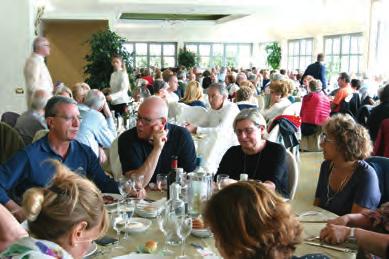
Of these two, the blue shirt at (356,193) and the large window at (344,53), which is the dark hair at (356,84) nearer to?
the large window at (344,53)

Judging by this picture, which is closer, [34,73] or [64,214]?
[64,214]

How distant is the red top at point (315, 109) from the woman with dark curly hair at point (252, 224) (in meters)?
6.34

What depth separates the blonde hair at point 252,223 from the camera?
128cm

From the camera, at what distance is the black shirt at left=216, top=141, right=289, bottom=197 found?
9.11 ft

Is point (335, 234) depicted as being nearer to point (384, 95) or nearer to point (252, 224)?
point (252, 224)

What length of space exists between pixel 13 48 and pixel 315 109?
4802 mm

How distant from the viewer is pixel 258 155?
2.85 m

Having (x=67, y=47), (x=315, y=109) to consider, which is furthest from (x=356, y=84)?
(x=67, y=47)

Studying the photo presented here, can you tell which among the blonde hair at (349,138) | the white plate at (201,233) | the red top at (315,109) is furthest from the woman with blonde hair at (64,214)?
the red top at (315,109)

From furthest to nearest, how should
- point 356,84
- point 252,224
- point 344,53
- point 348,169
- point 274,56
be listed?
point 274,56 < point 344,53 < point 356,84 < point 348,169 < point 252,224

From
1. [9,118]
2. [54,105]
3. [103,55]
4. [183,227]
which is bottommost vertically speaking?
[183,227]

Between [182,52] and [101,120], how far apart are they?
15.8 m

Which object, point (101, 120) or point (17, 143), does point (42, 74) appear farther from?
point (17, 143)

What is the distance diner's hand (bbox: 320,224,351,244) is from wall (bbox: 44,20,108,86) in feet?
37.2
